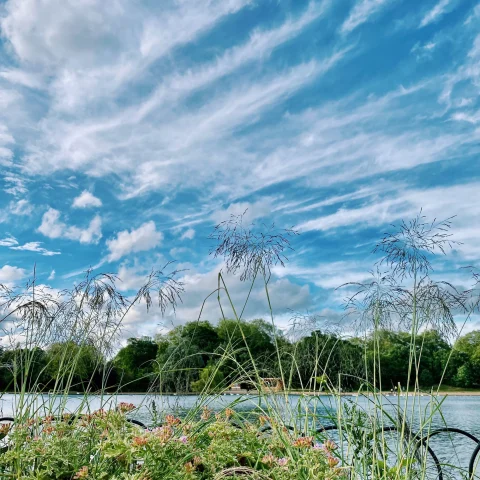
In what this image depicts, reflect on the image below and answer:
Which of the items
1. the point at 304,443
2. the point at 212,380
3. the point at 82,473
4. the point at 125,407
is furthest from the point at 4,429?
the point at 304,443

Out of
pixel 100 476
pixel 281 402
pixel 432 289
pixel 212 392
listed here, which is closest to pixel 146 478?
pixel 100 476

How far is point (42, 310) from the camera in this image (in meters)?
2.98

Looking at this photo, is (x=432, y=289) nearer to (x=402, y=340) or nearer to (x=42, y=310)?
(x=402, y=340)

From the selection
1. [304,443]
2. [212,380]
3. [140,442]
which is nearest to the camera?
[140,442]

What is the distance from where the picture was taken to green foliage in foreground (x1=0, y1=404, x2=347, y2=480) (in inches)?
69.3

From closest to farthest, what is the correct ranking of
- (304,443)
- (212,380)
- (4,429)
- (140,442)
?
1. (140,442)
2. (304,443)
3. (4,429)
4. (212,380)

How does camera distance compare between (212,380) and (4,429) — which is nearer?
(4,429)

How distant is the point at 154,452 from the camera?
175cm

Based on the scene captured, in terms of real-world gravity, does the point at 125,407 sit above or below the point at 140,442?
above

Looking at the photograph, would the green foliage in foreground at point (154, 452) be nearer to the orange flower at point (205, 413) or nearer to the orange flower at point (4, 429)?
the orange flower at point (4, 429)

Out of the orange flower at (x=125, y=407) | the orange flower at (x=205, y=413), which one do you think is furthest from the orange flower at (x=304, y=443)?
the orange flower at (x=125, y=407)

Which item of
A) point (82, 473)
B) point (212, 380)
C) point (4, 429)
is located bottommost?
point (82, 473)

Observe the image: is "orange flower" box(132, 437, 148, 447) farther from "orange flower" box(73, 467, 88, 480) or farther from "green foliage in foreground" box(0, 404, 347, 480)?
"orange flower" box(73, 467, 88, 480)

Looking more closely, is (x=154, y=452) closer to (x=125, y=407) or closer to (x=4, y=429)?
(x=125, y=407)
